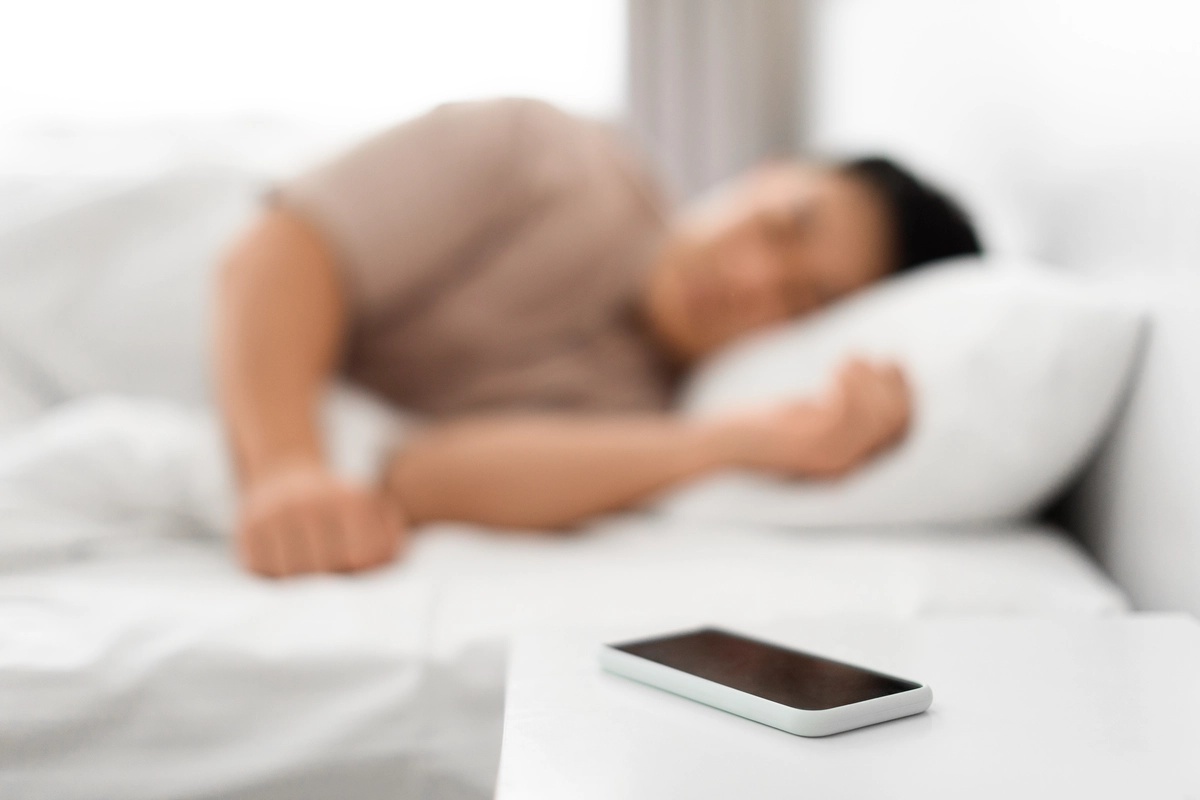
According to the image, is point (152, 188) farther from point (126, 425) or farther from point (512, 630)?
point (512, 630)

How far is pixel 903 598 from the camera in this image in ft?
2.37

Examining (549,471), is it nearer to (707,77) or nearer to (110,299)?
(110,299)

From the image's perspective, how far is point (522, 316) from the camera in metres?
1.14

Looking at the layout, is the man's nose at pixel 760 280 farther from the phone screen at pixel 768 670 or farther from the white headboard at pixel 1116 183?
the phone screen at pixel 768 670

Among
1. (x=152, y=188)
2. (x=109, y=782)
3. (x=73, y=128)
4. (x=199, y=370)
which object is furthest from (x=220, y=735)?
(x=73, y=128)

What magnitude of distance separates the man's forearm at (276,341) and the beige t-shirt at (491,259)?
3 centimetres

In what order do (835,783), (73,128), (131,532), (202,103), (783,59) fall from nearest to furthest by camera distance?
(835,783), (131,532), (73,128), (202,103), (783,59)

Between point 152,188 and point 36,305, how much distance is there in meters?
0.19

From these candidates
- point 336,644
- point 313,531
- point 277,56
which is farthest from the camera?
point 277,56

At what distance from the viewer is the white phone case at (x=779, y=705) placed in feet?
1.36

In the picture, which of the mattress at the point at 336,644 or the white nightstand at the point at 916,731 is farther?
the mattress at the point at 336,644

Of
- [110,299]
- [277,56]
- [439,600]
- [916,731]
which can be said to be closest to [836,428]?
[439,600]

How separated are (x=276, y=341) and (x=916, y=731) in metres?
0.71

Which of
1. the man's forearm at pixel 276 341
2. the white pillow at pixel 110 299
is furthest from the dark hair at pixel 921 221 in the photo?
the white pillow at pixel 110 299
